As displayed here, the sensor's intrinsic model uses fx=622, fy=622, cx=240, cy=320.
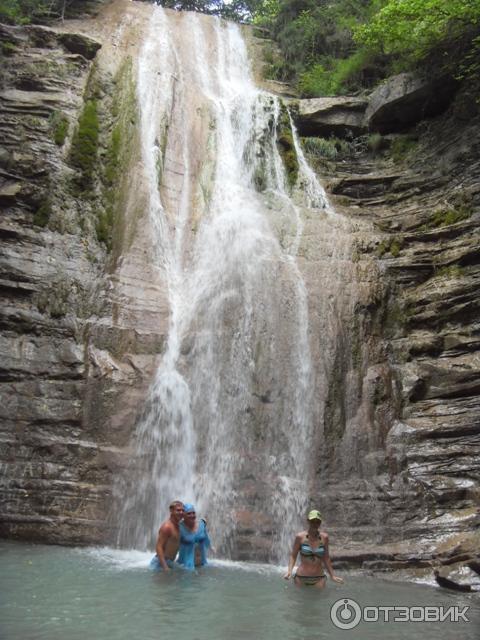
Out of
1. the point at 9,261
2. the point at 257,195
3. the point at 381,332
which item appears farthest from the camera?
the point at 257,195

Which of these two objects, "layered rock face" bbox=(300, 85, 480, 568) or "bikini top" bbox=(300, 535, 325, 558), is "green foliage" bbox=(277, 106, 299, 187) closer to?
"layered rock face" bbox=(300, 85, 480, 568)

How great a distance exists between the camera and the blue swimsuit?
8.30m

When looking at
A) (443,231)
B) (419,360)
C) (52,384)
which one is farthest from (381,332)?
(52,384)

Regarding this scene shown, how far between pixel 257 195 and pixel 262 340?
196 inches

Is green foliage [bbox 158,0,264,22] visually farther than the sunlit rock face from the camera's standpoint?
Yes

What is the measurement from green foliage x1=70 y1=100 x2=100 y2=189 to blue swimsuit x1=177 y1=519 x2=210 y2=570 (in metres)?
8.67

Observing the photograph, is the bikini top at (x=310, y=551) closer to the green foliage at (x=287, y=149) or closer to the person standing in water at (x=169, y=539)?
Answer: the person standing in water at (x=169, y=539)

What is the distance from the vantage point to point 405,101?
1708cm

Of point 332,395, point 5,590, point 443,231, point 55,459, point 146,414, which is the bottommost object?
point 5,590

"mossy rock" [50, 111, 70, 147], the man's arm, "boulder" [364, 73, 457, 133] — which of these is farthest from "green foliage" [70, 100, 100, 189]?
the man's arm

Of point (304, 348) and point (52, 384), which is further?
point (304, 348)

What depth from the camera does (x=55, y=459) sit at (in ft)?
33.9

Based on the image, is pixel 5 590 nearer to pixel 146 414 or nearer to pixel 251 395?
pixel 146 414

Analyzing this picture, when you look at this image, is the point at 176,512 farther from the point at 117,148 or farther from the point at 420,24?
the point at 420,24
